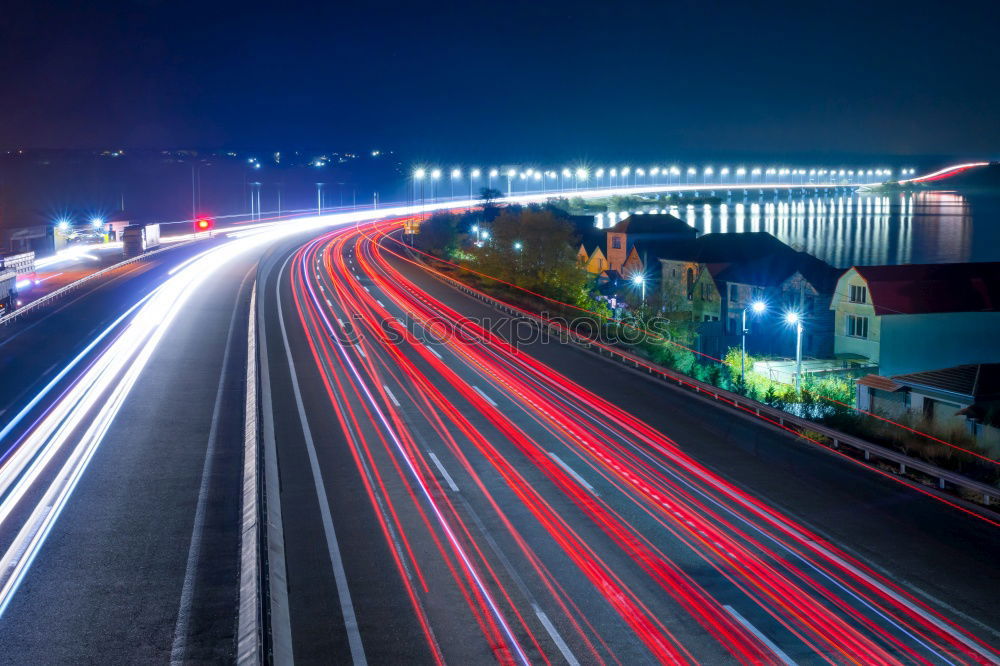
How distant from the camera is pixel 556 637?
348 inches

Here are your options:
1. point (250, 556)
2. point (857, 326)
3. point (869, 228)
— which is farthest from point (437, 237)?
point (869, 228)

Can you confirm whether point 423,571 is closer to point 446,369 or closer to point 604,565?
point 604,565

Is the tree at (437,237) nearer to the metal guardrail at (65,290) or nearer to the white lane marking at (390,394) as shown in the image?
the metal guardrail at (65,290)

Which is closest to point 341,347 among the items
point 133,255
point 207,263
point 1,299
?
point 1,299

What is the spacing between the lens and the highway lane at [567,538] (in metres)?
8.89

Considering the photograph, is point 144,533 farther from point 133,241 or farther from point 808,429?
point 133,241

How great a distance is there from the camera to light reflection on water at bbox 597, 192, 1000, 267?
331ft

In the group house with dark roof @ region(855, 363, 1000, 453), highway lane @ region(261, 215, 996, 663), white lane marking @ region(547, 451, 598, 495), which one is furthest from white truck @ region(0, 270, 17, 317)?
house with dark roof @ region(855, 363, 1000, 453)

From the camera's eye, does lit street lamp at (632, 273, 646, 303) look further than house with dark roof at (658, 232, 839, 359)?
Yes

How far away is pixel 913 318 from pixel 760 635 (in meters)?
30.8

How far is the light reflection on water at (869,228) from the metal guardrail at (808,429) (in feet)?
244

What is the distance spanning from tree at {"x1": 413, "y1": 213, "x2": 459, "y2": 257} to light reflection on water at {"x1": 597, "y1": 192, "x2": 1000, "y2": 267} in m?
47.1

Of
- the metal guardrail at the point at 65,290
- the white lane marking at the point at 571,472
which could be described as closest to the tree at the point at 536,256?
the metal guardrail at the point at 65,290

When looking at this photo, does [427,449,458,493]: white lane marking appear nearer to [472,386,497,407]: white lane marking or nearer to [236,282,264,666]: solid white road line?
[236,282,264,666]: solid white road line
